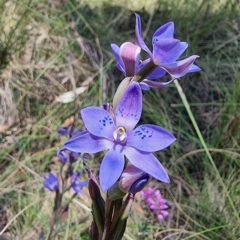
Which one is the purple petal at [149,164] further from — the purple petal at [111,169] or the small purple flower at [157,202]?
the small purple flower at [157,202]

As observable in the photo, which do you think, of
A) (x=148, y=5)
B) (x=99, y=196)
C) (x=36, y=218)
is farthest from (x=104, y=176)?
(x=148, y=5)

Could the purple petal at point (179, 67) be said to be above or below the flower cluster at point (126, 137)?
above

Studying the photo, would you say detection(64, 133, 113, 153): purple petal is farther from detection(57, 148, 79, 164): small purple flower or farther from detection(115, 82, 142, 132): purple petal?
detection(57, 148, 79, 164): small purple flower

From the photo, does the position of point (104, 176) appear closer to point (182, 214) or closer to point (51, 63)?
point (182, 214)

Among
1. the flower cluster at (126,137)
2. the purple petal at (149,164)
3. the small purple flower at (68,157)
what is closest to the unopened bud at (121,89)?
the flower cluster at (126,137)

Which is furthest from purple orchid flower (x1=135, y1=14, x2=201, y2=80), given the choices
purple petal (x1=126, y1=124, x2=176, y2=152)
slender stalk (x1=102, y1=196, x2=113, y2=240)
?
slender stalk (x1=102, y1=196, x2=113, y2=240)

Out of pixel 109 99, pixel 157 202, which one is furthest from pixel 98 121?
pixel 109 99

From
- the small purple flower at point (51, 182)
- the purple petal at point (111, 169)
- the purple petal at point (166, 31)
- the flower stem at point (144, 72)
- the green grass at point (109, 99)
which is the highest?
the purple petal at point (166, 31)
